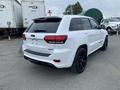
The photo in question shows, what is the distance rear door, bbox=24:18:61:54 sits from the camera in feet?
15.4

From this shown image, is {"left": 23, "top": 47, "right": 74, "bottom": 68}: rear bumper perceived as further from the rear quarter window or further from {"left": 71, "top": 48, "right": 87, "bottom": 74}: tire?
the rear quarter window

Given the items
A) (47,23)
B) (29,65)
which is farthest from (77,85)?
(29,65)

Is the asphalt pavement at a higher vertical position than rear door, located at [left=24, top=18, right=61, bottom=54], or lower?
lower

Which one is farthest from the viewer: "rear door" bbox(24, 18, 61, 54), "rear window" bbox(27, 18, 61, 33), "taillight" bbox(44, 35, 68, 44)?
"rear window" bbox(27, 18, 61, 33)

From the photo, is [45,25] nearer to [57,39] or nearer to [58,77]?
[57,39]

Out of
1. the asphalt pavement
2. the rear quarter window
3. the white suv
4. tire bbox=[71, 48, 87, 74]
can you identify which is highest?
the rear quarter window

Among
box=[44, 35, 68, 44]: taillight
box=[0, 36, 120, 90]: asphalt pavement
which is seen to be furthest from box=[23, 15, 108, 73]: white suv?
box=[0, 36, 120, 90]: asphalt pavement

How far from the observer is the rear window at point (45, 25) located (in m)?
4.83

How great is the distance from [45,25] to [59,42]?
864 mm

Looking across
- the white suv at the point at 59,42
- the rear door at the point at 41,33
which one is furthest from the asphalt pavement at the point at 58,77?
the rear door at the point at 41,33

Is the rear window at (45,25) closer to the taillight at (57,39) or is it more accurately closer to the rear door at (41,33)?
the rear door at (41,33)

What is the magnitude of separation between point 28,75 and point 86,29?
2487 millimetres

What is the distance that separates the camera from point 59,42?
454 centimetres

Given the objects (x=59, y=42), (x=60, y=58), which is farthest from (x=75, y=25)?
(x=60, y=58)
